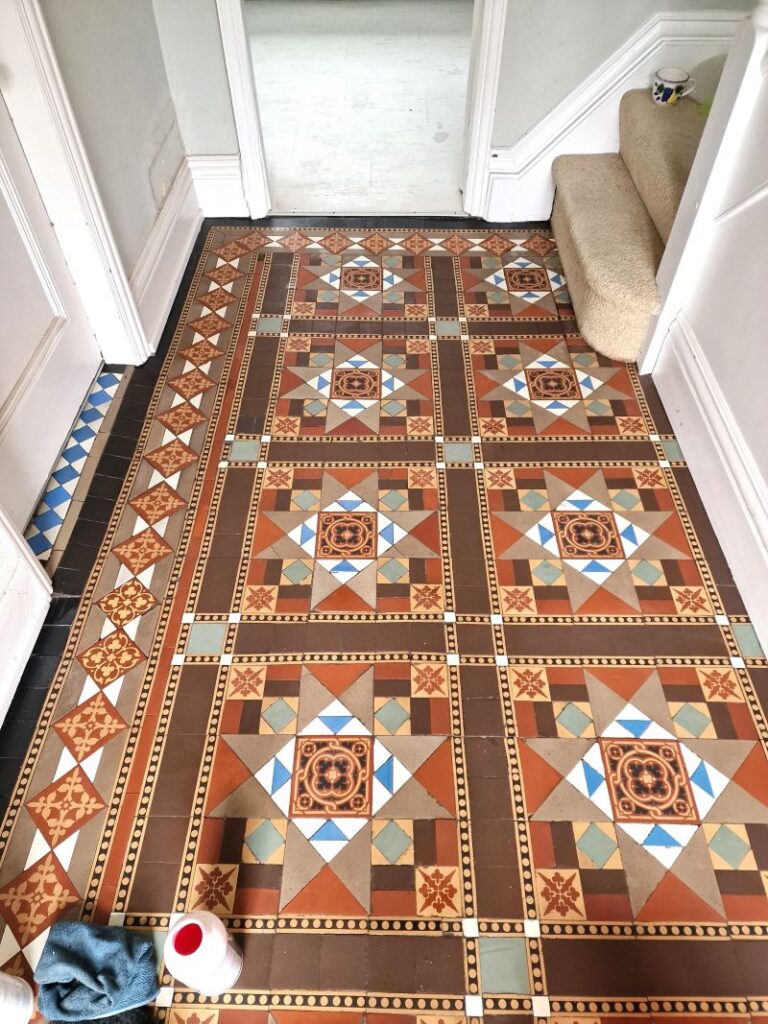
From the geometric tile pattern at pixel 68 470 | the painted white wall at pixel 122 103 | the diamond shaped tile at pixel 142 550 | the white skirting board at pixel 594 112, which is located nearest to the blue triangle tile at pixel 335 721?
the diamond shaped tile at pixel 142 550

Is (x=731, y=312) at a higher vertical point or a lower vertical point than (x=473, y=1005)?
higher

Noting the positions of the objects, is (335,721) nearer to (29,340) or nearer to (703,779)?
Answer: (703,779)

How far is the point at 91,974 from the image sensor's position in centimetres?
134

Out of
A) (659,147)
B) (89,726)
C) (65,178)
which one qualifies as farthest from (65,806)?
(659,147)

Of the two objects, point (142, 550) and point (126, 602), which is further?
point (142, 550)

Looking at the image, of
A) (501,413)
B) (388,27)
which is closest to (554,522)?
(501,413)

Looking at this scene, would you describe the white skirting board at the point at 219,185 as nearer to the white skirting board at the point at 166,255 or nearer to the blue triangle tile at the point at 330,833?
the white skirting board at the point at 166,255

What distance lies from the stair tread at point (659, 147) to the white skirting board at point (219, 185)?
1687 mm

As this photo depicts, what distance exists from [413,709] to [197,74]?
2707mm

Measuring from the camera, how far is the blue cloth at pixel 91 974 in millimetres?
1344

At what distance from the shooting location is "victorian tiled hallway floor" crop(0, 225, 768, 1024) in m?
1.43

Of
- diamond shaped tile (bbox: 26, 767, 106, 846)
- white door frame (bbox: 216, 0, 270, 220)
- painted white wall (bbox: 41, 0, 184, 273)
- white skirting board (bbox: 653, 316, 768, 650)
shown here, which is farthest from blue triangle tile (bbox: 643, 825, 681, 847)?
white door frame (bbox: 216, 0, 270, 220)

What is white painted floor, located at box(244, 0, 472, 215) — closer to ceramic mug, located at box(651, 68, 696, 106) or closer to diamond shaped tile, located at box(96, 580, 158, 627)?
ceramic mug, located at box(651, 68, 696, 106)

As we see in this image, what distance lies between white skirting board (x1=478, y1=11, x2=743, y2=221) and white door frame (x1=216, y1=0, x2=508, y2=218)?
0.06m
